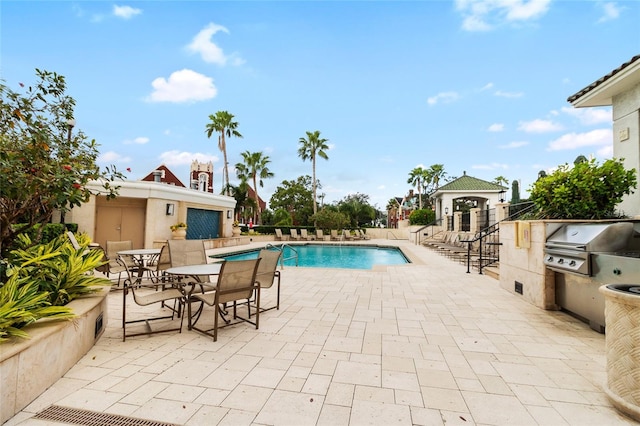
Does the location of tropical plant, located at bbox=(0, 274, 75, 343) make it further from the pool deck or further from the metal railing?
the metal railing

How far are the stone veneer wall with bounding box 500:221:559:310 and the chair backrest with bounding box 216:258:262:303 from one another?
451 centimetres

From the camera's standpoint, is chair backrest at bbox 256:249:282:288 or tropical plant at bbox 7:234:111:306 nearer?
tropical plant at bbox 7:234:111:306

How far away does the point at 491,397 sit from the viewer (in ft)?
7.14

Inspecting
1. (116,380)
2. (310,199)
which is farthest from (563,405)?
(310,199)

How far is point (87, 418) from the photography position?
1868 mm

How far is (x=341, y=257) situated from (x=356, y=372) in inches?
513

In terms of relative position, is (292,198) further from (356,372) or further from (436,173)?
(356,372)

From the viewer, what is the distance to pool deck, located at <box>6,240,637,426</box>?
1.96 meters

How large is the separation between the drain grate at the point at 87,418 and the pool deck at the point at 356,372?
0.05 m

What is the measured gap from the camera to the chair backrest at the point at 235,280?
10.9ft

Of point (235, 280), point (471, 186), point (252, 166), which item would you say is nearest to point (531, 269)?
point (235, 280)

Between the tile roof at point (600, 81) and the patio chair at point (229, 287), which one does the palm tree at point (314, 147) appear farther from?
the patio chair at point (229, 287)

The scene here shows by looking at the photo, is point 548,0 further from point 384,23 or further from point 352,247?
point 352,247

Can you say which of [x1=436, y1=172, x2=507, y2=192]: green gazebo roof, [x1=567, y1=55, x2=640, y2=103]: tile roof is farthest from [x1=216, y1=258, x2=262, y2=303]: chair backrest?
[x1=436, y1=172, x2=507, y2=192]: green gazebo roof
